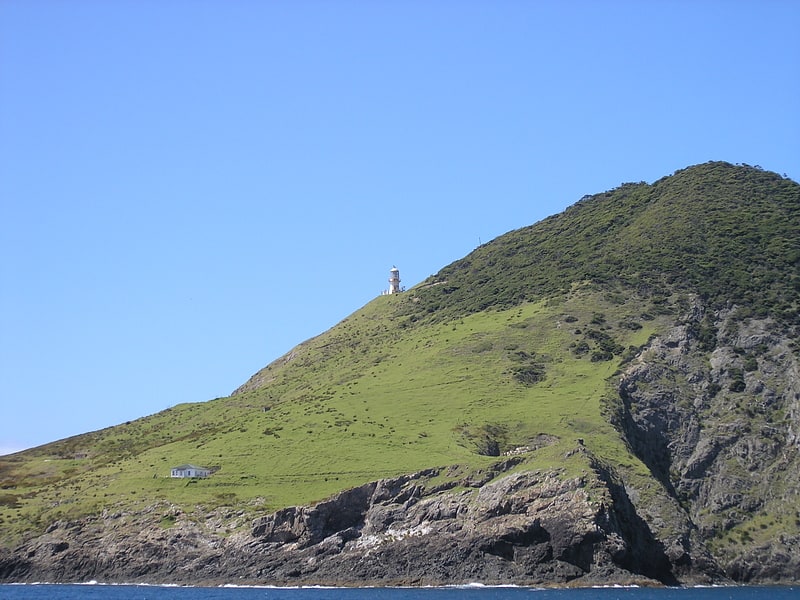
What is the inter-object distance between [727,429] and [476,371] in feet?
96.2

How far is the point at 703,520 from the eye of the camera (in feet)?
358

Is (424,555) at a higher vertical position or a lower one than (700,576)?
higher

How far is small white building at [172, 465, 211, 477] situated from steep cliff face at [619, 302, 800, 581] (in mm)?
42449

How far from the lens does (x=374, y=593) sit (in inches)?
3305

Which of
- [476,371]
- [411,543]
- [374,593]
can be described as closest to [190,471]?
[411,543]

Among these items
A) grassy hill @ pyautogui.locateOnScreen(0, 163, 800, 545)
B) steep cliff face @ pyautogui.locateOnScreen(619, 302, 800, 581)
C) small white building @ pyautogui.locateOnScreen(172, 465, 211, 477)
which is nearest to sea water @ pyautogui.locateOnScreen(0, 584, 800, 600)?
grassy hill @ pyautogui.locateOnScreen(0, 163, 800, 545)

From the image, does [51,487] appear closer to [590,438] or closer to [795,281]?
[590,438]

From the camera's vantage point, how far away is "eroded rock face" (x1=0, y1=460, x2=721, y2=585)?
88.3 m

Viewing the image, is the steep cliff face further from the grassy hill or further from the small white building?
the small white building

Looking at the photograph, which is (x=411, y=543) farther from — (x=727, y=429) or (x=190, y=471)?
(x=727, y=429)

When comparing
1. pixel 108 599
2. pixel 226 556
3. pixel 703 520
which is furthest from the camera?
pixel 703 520

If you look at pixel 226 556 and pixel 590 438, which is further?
pixel 590 438

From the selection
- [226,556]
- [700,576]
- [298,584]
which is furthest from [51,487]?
[700,576]

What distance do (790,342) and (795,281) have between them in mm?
12857
